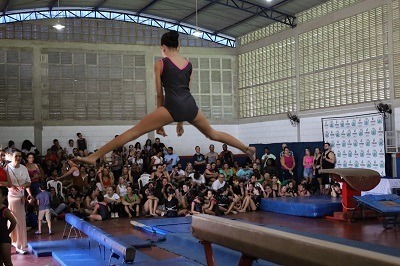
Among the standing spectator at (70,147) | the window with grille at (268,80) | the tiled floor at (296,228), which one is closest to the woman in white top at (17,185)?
the tiled floor at (296,228)

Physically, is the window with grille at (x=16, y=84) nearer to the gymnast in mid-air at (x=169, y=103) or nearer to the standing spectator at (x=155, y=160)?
the standing spectator at (x=155, y=160)

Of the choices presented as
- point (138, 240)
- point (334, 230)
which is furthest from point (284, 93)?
point (138, 240)

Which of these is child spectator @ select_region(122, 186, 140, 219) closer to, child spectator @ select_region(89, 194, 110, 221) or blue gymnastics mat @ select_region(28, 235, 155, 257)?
child spectator @ select_region(89, 194, 110, 221)

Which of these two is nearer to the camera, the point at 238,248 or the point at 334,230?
the point at 238,248

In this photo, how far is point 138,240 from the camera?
10945mm

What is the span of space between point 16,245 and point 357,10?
40.9 feet

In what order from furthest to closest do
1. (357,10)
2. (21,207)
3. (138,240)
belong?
(357,10), (138,240), (21,207)

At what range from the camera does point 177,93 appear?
16.4ft

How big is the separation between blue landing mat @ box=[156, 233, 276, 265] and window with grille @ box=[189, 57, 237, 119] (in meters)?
12.2

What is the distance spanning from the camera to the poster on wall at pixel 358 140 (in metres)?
16.2

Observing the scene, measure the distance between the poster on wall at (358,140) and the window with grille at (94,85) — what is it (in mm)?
7985

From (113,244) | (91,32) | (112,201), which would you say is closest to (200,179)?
(112,201)

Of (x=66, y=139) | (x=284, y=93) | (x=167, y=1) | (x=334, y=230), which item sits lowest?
(x=334, y=230)

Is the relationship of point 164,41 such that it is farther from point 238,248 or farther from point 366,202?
point 366,202
